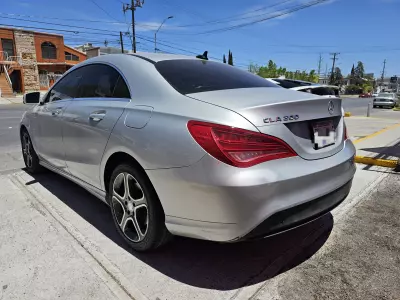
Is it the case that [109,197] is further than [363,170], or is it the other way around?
[363,170]

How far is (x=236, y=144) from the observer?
6.40 feet

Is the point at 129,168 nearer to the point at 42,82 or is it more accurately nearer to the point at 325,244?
the point at 325,244

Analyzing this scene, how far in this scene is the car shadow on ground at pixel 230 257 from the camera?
2309 millimetres

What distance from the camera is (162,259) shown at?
2535mm

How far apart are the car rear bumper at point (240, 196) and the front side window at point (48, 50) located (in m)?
44.1

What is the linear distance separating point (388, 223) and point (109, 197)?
2650 mm

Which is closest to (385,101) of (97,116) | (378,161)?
(378,161)

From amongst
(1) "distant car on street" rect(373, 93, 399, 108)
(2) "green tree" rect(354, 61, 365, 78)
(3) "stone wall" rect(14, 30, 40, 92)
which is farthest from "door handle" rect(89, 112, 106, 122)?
(2) "green tree" rect(354, 61, 365, 78)

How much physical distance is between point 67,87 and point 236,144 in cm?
262

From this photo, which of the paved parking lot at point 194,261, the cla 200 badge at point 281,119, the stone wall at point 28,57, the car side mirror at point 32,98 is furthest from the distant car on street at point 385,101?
the stone wall at point 28,57

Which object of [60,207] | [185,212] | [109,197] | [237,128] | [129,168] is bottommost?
[60,207]

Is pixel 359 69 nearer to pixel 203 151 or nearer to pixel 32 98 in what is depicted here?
pixel 32 98

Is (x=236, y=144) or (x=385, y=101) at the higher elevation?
(x=236, y=144)

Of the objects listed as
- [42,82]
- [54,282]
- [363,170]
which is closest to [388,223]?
[363,170]
